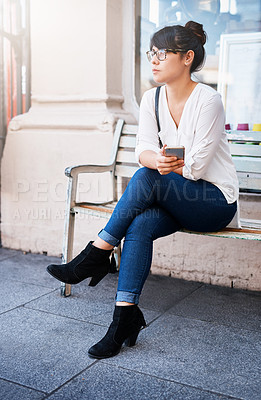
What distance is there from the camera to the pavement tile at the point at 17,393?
1.97 metres

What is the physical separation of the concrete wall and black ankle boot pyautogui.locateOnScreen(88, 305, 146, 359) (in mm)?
1287

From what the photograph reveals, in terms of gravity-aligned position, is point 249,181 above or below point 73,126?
below

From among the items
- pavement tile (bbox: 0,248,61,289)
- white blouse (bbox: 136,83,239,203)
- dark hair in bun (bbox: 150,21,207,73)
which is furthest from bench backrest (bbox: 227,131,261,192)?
pavement tile (bbox: 0,248,61,289)

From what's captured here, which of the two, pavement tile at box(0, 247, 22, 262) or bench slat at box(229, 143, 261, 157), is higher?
bench slat at box(229, 143, 261, 157)

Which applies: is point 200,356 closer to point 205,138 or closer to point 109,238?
point 109,238

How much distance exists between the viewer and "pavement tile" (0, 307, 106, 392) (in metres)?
2.14

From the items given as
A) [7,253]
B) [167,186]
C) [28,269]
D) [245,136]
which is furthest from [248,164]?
[7,253]

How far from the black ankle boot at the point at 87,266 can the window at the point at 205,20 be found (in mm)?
1748

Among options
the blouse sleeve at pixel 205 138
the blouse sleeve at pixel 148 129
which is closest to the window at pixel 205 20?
the blouse sleeve at pixel 148 129

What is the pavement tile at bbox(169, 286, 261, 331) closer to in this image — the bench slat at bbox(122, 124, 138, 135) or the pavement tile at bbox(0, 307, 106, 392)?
the pavement tile at bbox(0, 307, 106, 392)

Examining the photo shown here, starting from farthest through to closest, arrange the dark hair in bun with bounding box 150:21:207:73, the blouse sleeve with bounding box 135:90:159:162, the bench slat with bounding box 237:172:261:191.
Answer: the bench slat with bounding box 237:172:261:191 < the blouse sleeve with bounding box 135:90:159:162 < the dark hair in bun with bounding box 150:21:207:73

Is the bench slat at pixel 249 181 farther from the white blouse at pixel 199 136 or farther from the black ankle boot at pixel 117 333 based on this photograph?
the black ankle boot at pixel 117 333

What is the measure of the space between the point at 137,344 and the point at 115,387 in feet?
1.45

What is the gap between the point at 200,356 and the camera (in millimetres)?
2375
